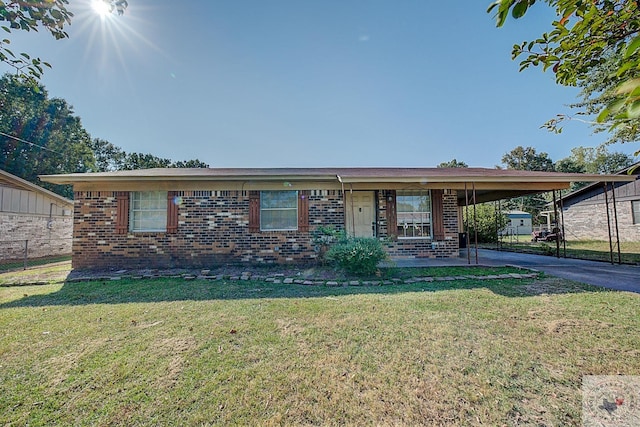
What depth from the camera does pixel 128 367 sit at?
2609 mm

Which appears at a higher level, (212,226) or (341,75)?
(341,75)

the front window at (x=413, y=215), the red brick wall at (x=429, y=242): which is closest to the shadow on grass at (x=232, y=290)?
the red brick wall at (x=429, y=242)

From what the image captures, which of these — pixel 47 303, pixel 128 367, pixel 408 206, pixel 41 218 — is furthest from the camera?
pixel 41 218

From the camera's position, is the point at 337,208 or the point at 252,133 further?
the point at 252,133

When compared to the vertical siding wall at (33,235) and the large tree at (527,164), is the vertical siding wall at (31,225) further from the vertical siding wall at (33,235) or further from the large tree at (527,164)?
the large tree at (527,164)

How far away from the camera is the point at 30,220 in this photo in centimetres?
1217

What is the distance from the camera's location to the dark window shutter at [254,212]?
26.6 ft

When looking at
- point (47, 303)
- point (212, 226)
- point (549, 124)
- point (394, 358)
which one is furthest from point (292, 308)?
point (212, 226)

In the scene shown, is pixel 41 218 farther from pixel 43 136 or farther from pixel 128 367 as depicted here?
pixel 128 367

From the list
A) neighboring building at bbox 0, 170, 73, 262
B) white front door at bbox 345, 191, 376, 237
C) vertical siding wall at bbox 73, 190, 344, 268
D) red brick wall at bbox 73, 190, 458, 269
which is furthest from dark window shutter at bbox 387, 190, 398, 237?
neighboring building at bbox 0, 170, 73, 262

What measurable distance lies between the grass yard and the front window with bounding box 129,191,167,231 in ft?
12.1

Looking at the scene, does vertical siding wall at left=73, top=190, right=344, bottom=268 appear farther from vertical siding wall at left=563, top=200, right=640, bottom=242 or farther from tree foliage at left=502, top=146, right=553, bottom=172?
tree foliage at left=502, top=146, right=553, bottom=172

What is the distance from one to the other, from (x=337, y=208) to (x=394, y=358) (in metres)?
5.77

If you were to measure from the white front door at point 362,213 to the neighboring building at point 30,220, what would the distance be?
1184cm
